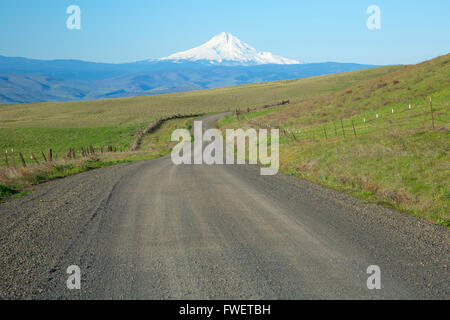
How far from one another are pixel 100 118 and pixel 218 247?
268ft

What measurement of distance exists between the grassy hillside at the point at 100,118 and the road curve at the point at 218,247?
33.8 meters

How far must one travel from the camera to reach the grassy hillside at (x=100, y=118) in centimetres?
5015

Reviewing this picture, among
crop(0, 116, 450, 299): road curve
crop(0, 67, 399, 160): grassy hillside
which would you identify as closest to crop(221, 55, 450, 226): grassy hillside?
crop(0, 116, 450, 299): road curve

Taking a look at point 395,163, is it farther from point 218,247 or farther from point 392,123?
point 392,123

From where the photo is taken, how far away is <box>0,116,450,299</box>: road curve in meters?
5.39

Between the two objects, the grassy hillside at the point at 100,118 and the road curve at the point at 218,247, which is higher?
the grassy hillside at the point at 100,118

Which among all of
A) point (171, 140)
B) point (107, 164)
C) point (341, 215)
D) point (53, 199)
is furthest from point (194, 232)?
point (171, 140)

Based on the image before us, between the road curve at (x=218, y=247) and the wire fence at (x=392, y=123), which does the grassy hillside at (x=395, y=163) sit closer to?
the wire fence at (x=392, y=123)

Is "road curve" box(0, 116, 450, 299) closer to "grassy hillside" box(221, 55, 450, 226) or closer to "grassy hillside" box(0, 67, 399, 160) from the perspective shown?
"grassy hillside" box(221, 55, 450, 226)

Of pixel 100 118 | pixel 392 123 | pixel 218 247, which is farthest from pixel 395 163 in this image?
pixel 100 118

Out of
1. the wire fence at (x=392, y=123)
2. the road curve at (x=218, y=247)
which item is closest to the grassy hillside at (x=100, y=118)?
the wire fence at (x=392, y=123)

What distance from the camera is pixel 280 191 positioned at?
12656 mm

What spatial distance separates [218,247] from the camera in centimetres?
709
